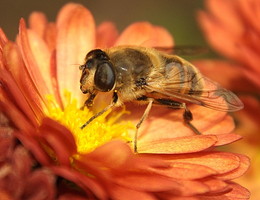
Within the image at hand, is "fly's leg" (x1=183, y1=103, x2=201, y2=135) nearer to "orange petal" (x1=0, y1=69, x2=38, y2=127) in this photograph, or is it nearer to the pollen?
the pollen

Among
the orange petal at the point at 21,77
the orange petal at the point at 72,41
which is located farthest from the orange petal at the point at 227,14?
the orange petal at the point at 21,77

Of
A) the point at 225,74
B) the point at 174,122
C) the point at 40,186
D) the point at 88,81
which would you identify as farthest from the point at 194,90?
the point at 225,74

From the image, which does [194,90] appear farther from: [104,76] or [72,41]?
[72,41]

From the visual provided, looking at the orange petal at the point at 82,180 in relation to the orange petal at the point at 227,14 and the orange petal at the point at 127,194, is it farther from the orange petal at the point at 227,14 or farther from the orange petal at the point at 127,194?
the orange petal at the point at 227,14

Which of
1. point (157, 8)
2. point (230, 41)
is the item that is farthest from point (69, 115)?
point (157, 8)

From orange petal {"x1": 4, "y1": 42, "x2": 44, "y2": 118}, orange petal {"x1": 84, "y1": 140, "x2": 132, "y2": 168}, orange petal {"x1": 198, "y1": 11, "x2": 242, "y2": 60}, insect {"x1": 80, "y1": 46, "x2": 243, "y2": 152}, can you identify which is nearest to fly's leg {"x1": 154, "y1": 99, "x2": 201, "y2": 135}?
insect {"x1": 80, "y1": 46, "x2": 243, "y2": 152}

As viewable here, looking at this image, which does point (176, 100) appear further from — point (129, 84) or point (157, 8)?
point (157, 8)
